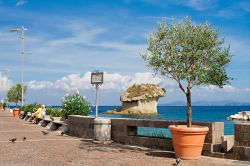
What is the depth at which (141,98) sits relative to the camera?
4739 inches

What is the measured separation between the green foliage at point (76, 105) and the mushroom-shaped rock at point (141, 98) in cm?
9671

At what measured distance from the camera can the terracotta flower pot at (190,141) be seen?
11.7m

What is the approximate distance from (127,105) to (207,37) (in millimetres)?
113644

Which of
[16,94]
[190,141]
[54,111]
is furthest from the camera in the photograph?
[16,94]

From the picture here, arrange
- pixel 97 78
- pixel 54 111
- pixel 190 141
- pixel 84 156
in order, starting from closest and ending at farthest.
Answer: pixel 190 141 → pixel 84 156 → pixel 97 78 → pixel 54 111

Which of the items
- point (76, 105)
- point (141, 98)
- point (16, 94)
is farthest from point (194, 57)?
point (141, 98)

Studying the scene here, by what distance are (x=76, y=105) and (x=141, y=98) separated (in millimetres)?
97874

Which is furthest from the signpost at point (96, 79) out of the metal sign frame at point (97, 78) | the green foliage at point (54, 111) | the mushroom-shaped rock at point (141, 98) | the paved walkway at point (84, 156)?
the mushroom-shaped rock at point (141, 98)

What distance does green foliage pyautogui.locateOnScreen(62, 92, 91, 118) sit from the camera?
2283cm

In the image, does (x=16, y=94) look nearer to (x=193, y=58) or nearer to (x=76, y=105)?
(x=76, y=105)

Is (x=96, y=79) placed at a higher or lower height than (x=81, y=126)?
higher

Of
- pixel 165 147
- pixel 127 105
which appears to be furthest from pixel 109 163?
pixel 127 105

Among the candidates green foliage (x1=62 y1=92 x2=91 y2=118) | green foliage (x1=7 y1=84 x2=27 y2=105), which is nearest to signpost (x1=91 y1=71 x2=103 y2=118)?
green foliage (x1=62 y1=92 x2=91 y2=118)

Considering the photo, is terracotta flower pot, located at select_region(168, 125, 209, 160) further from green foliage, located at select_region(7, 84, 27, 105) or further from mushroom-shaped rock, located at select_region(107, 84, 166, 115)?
mushroom-shaped rock, located at select_region(107, 84, 166, 115)
